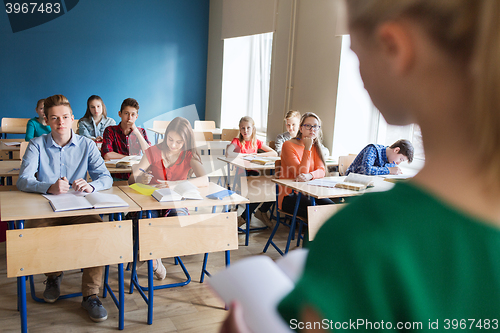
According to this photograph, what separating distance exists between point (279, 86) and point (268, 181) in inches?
84.2

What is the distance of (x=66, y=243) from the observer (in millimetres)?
1958

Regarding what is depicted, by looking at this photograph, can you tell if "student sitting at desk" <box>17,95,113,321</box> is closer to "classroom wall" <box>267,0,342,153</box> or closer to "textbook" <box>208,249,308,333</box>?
"textbook" <box>208,249,308,333</box>

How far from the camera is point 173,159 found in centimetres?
309

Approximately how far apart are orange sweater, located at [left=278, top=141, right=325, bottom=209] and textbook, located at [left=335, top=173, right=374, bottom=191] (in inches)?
12.1

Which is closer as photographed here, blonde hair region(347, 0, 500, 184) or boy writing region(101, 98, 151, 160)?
blonde hair region(347, 0, 500, 184)

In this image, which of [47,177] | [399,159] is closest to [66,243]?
[47,177]

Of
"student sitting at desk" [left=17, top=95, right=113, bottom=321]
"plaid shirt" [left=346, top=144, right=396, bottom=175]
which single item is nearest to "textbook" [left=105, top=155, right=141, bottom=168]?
"student sitting at desk" [left=17, top=95, right=113, bottom=321]

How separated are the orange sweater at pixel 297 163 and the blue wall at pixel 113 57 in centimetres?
449

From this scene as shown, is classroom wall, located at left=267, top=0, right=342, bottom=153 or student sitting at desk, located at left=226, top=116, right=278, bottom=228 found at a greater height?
classroom wall, located at left=267, top=0, right=342, bottom=153

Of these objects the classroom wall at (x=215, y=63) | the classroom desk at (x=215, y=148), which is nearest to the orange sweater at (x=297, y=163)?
the classroom desk at (x=215, y=148)

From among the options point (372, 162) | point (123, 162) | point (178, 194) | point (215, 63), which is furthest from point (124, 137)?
point (215, 63)

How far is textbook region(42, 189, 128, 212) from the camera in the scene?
2.11 meters

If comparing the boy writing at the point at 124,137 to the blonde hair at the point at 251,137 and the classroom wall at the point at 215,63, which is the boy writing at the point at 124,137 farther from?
the classroom wall at the point at 215,63

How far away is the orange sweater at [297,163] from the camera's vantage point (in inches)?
136
